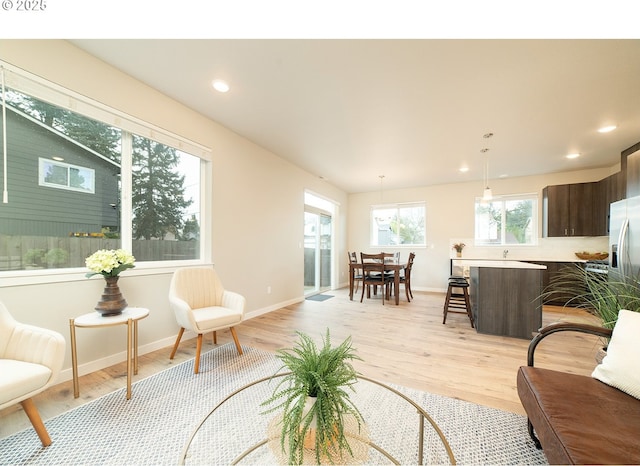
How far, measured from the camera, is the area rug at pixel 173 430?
1299 mm

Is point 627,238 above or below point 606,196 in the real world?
below

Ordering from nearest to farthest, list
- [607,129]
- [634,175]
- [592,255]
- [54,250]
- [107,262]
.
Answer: [107,262] → [54,250] → [634,175] → [607,129] → [592,255]

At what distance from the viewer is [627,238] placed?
2.74 meters

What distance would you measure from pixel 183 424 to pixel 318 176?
16.0 ft

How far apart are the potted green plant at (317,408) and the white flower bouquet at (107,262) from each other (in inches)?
69.3

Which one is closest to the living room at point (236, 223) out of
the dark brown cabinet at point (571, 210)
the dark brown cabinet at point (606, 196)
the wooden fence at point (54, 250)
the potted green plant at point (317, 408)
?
the wooden fence at point (54, 250)

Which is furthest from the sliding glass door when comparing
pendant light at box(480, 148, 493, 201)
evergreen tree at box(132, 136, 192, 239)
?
pendant light at box(480, 148, 493, 201)

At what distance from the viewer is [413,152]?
4.19 meters

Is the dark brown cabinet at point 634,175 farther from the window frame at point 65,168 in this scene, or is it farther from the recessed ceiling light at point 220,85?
the window frame at point 65,168

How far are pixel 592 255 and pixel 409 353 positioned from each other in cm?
477

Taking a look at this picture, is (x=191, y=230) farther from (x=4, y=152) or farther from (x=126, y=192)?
(x=4, y=152)

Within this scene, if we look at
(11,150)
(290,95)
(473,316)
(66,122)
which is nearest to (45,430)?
(11,150)

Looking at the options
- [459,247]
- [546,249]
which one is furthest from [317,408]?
[546,249]

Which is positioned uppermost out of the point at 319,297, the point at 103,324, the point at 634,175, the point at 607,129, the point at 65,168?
the point at 607,129
